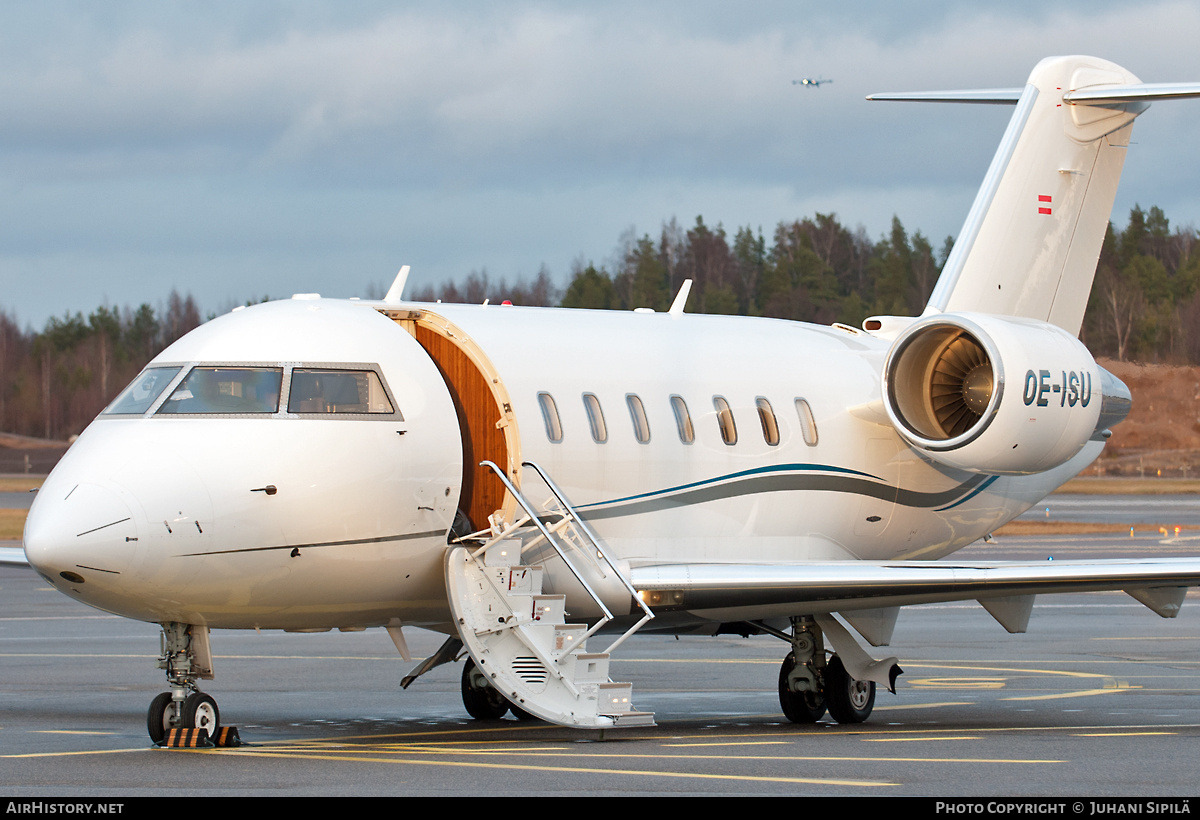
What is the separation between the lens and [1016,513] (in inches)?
781

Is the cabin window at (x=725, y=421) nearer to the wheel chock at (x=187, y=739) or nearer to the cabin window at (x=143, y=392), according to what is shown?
the cabin window at (x=143, y=392)

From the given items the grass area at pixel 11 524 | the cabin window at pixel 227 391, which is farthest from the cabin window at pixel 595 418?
the grass area at pixel 11 524

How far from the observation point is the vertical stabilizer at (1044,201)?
19.5 m

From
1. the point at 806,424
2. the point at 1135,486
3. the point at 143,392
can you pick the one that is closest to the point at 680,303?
Answer: the point at 806,424

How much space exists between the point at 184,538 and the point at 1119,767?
22.4 ft

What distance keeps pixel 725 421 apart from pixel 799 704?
2776 mm

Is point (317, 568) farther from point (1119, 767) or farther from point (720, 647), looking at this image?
point (720, 647)

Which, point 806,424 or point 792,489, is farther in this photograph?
point 806,424

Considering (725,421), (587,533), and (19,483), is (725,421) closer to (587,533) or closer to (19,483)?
(587,533)

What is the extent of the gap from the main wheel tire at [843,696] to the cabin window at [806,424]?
7.22ft

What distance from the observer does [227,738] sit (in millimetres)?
13211

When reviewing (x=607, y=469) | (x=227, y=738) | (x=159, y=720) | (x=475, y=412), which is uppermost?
(x=475, y=412)

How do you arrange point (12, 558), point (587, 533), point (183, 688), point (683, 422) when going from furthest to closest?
point (12, 558)
point (683, 422)
point (587, 533)
point (183, 688)

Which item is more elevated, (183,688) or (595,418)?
(595,418)
